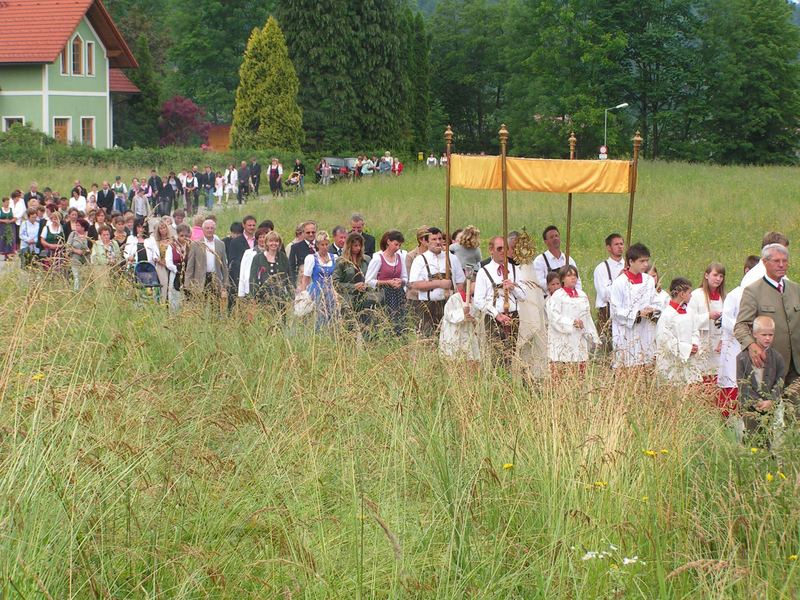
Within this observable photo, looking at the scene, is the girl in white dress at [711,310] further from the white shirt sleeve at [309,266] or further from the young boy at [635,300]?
the white shirt sleeve at [309,266]

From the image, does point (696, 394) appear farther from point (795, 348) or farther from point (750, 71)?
point (750, 71)

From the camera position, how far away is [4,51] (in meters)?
57.4

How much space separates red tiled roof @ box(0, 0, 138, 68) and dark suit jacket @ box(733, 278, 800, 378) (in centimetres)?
5158

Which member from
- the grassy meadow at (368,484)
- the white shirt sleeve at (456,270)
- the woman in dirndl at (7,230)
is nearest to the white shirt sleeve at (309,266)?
the white shirt sleeve at (456,270)

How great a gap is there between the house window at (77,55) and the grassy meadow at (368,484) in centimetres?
5424

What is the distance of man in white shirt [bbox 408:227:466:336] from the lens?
1224 cm

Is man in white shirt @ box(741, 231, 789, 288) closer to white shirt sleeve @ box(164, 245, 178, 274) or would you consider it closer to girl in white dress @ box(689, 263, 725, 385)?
girl in white dress @ box(689, 263, 725, 385)

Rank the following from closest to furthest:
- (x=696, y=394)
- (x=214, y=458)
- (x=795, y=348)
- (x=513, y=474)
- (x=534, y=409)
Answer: (x=214, y=458) → (x=513, y=474) → (x=534, y=409) → (x=696, y=394) → (x=795, y=348)

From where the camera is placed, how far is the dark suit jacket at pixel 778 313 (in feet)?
30.4

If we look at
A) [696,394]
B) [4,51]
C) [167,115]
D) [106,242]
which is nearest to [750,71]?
[167,115]

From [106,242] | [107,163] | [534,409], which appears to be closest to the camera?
[534,409]

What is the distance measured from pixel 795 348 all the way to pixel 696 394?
1.88m

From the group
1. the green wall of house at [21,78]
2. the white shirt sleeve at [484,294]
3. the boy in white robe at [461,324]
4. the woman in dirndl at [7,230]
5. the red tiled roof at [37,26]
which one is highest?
the red tiled roof at [37,26]

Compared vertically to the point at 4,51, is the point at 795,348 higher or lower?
lower
